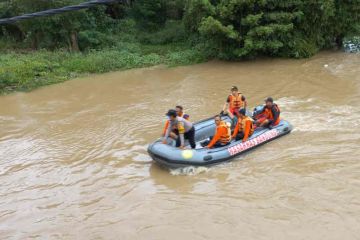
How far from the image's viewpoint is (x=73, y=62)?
1895 centimetres

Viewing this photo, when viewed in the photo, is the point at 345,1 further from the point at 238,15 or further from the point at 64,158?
the point at 64,158

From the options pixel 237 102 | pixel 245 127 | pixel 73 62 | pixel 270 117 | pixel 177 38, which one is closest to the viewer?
pixel 245 127

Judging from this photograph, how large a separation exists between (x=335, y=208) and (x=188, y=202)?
8.14 ft

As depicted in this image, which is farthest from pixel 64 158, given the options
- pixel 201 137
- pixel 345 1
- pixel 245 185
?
pixel 345 1

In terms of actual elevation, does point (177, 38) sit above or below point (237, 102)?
above

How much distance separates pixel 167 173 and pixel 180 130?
92 centimetres

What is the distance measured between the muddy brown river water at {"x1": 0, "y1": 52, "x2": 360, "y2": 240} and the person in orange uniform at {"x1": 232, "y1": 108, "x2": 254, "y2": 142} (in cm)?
44

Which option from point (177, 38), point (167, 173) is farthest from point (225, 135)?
point (177, 38)

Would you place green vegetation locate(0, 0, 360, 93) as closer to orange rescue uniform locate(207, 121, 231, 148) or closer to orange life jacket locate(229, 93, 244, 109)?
orange life jacket locate(229, 93, 244, 109)

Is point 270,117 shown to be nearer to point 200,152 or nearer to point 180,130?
point 200,152

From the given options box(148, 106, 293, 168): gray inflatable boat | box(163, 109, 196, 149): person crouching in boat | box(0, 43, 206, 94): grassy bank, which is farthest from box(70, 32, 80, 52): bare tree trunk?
box(163, 109, 196, 149): person crouching in boat

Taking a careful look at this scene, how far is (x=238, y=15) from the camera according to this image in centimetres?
1830

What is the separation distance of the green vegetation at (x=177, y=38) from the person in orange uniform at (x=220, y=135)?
9.01 m

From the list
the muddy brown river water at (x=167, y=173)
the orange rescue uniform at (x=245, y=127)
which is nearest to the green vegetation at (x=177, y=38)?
the muddy brown river water at (x=167, y=173)
